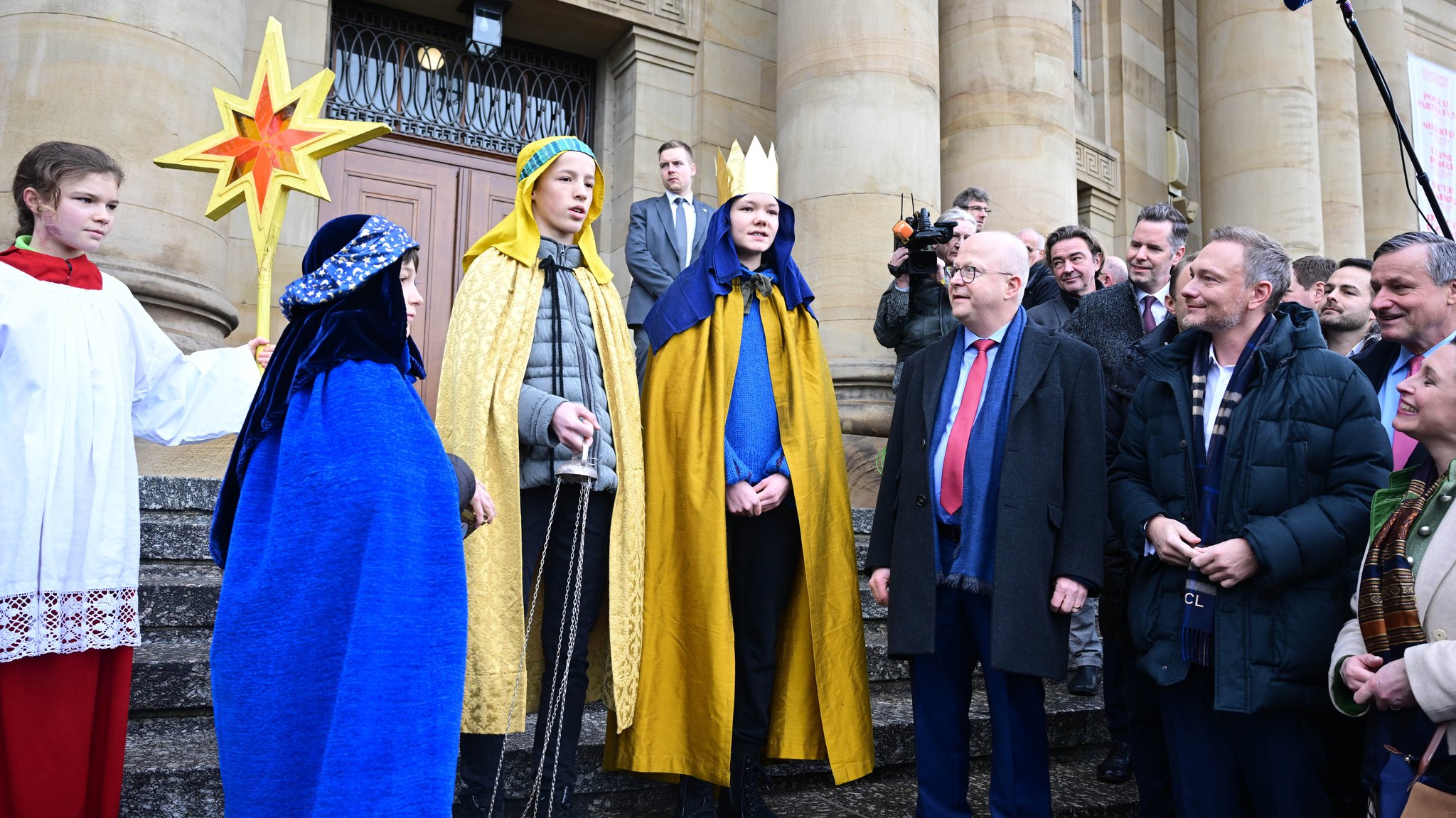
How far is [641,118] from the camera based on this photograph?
28.0ft

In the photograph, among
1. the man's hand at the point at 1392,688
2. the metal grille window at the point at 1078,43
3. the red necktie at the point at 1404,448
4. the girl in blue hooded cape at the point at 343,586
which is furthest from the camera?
the metal grille window at the point at 1078,43

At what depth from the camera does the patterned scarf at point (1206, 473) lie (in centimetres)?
307

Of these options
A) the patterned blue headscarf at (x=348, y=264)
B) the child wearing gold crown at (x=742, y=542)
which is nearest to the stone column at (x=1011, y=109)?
the child wearing gold crown at (x=742, y=542)

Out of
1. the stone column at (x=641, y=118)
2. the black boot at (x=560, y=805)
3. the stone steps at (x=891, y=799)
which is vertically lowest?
the stone steps at (x=891, y=799)

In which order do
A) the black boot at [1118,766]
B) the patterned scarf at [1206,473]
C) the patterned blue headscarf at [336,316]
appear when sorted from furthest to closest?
1. the black boot at [1118,766]
2. the patterned scarf at [1206,473]
3. the patterned blue headscarf at [336,316]

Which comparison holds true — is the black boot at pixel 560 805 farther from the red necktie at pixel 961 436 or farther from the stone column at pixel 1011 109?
the stone column at pixel 1011 109

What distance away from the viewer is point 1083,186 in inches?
462

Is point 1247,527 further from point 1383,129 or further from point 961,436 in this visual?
point 1383,129

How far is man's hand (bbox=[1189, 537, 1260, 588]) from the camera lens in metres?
2.95

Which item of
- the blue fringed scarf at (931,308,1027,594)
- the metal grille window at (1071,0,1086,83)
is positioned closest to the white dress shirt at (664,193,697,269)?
the blue fringed scarf at (931,308,1027,594)

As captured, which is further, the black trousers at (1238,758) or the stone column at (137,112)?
the stone column at (137,112)

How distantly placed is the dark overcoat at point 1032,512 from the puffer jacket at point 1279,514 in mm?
163

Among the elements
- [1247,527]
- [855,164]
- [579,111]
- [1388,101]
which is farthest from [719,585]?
[579,111]

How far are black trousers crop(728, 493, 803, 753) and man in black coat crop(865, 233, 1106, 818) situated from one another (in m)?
0.29
